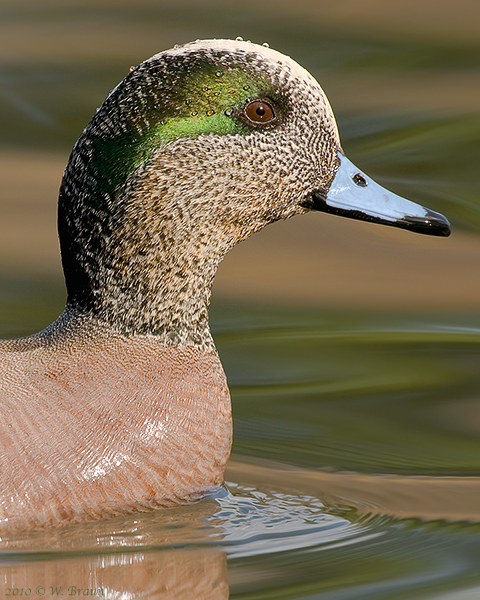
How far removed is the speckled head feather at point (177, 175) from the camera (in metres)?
3.04

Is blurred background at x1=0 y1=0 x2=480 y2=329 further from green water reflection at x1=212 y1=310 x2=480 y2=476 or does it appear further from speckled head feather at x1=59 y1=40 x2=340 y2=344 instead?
speckled head feather at x1=59 y1=40 x2=340 y2=344

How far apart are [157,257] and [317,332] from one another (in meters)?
1.50

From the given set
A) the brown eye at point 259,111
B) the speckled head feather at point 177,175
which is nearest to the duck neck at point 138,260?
the speckled head feather at point 177,175

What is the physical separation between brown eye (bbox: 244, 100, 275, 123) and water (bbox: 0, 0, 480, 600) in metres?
0.98

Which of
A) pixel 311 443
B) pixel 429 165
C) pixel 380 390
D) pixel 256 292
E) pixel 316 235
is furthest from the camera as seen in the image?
pixel 429 165

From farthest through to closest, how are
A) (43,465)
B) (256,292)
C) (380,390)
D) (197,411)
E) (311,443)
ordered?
(256,292), (380,390), (311,443), (197,411), (43,465)

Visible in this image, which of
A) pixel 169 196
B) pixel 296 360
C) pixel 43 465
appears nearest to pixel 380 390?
pixel 296 360

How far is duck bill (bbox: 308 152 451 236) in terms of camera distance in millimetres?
3285

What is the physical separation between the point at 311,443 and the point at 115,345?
83 centimetres

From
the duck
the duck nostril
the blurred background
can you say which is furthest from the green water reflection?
the duck nostril

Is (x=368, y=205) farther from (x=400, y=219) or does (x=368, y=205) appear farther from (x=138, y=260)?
(x=138, y=260)

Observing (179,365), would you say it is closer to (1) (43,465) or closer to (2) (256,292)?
(1) (43,465)

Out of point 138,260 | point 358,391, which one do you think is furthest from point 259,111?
point 358,391

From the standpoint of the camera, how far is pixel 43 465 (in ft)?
9.13
